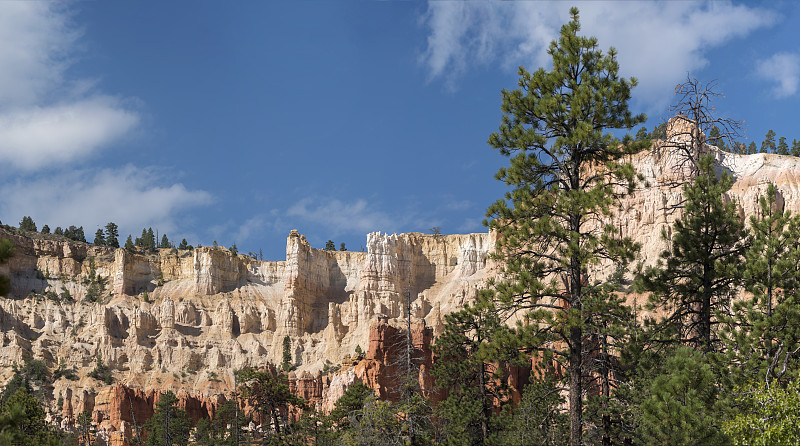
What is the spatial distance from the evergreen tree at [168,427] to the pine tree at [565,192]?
45.5m

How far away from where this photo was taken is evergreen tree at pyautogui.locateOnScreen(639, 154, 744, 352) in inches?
790

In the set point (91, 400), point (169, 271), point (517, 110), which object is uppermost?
point (169, 271)

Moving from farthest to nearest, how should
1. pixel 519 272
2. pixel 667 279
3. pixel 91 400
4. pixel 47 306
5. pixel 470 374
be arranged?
1. pixel 47 306
2. pixel 91 400
3. pixel 470 374
4. pixel 667 279
5. pixel 519 272

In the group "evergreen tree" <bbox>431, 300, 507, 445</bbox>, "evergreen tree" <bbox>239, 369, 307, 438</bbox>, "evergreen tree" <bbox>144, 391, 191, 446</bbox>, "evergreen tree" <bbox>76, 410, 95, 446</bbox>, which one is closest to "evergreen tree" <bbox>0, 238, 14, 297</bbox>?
"evergreen tree" <bbox>431, 300, 507, 445</bbox>

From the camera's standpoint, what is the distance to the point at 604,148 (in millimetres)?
19328

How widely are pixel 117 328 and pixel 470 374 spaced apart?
8263 cm

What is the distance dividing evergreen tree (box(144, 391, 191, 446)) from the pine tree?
45.5m

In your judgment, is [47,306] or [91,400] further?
[47,306]

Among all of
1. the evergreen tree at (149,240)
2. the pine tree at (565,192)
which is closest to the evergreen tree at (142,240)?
the evergreen tree at (149,240)

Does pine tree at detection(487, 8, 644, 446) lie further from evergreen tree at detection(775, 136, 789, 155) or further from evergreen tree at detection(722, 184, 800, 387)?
evergreen tree at detection(775, 136, 789, 155)

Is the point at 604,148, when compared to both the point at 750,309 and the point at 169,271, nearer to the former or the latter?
the point at 750,309

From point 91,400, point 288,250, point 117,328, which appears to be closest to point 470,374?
point 91,400

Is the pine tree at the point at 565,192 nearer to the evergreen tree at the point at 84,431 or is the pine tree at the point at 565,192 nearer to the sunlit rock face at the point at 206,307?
the evergreen tree at the point at 84,431

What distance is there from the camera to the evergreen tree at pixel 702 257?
20062 mm
